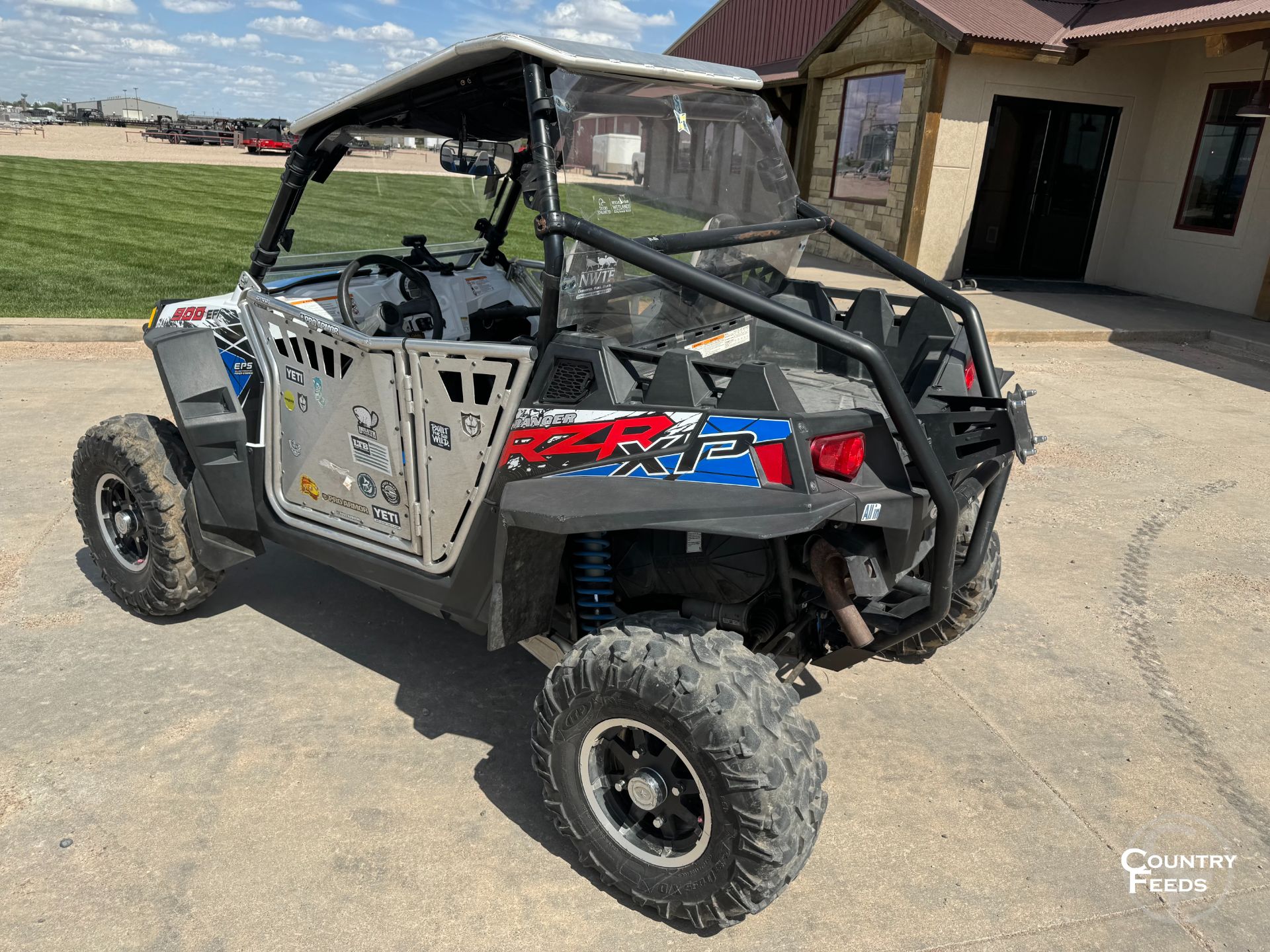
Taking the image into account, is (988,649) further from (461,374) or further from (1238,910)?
(461,374)

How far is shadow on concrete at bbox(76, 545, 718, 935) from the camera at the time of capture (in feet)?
9.59

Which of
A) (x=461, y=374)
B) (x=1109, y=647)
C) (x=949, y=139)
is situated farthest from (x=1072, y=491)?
(x=949, y=139)

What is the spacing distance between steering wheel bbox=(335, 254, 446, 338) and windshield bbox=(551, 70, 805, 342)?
1.06 meters

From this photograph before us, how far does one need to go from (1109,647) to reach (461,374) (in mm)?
2937

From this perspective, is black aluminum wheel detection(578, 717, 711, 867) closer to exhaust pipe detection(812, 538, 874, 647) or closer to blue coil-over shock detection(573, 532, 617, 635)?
blue coil-over shock detection(573, 532, 617, 635)

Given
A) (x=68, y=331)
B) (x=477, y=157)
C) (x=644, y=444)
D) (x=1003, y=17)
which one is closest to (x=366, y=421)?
(x=644, y=444)

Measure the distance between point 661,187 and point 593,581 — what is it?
1258 millimetres

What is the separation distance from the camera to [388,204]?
156 inches

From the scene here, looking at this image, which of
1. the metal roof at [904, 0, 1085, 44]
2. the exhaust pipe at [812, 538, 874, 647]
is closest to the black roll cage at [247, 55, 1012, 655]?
the exhaust pipe at [812, 538, 874, 647]

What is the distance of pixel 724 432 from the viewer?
228 centimetres

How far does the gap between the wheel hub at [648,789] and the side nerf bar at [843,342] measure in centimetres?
86

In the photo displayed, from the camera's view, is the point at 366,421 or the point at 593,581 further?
the point at 366,421

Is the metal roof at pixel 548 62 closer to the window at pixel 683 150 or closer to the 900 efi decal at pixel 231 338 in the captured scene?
the window at pixel 683 150

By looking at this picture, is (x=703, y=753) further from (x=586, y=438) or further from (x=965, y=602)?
(x=965, y=602)
